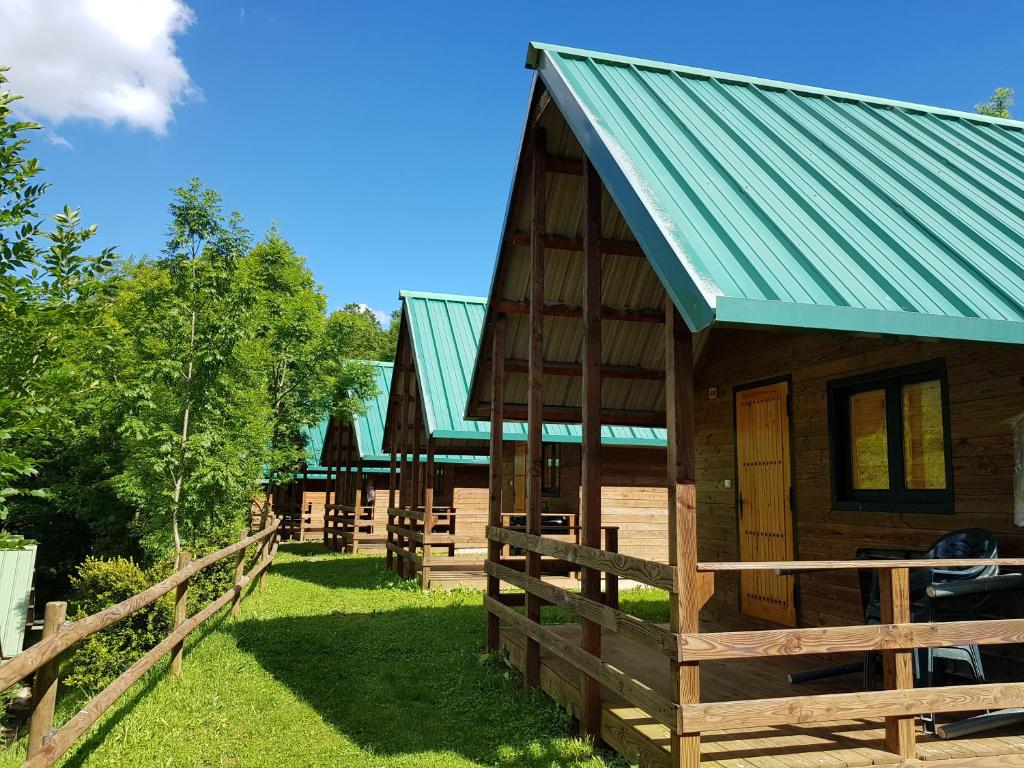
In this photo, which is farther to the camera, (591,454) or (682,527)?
(591,454)

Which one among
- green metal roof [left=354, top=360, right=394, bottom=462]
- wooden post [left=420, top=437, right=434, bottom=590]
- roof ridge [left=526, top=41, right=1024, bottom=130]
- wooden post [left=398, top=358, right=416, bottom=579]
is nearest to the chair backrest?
roof ridge [left=526, top=41, right=1024, bottom=130]

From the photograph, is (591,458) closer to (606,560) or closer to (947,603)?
(606,560)

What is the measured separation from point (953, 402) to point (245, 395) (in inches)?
431

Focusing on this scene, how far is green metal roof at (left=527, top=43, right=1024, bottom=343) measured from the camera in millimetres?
4559

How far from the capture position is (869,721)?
17.9 feet

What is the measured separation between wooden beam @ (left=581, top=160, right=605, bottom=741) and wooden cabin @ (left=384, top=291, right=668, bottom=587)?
8098 mm

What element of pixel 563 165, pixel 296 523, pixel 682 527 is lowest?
pixel 296 523

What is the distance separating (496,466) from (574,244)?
9.75 feet

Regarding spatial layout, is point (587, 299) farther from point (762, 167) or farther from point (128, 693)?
point (128, 693)

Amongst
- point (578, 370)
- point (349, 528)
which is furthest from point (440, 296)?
point (578, 370)

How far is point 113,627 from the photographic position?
371 inches

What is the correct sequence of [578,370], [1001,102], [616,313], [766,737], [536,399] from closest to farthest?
[766,737] < [536,399] < [616,313] < [578,370] < [1001,102]

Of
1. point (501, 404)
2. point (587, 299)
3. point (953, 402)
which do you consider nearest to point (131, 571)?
point (501, 404)

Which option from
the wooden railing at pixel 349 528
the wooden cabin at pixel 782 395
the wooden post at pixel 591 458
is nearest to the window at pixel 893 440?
the wooden cabin at pixel 782 395
